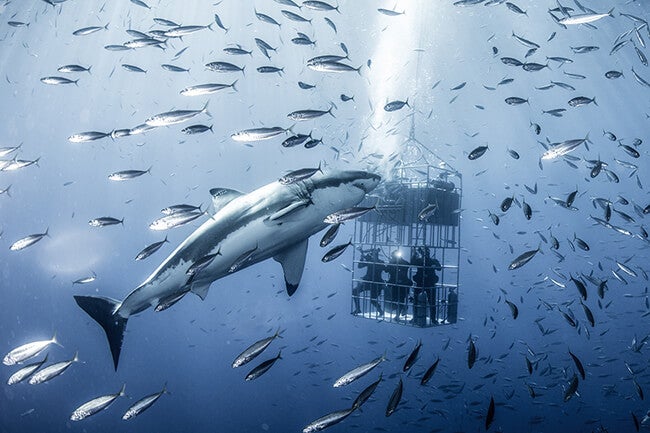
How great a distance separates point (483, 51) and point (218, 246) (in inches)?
1014

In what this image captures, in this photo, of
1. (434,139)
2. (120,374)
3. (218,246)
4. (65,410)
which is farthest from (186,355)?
(218,246)

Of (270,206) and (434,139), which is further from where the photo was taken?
(434,139)

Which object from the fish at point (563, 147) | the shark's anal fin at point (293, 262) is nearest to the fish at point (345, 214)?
the shark's anal fin at point (293, 262)

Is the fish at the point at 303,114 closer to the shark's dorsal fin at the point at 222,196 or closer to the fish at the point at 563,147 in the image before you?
the shark's dorsal fin at the point at 222,196

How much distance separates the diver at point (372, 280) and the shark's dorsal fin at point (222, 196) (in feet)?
19.4

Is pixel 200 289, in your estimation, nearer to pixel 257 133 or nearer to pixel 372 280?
pixel 257 133

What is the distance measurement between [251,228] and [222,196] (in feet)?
2.90

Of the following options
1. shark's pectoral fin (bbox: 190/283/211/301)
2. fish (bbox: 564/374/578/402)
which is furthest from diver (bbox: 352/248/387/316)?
shark's pectoral fin (bbox: 190/283/211/301)

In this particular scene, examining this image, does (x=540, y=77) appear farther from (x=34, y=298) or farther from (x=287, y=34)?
(x=34, y=298)

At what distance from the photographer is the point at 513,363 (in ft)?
195

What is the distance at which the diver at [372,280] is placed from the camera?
10.6 metres

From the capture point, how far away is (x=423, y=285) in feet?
32.0

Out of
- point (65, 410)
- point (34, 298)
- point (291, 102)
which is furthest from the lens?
point (34, 298)

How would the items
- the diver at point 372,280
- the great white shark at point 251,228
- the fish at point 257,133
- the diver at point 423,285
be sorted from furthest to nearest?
the diver at point 372,280 → the diver at point 423,285 → the fish at point 257,133 → the great white shark at point 251,228
